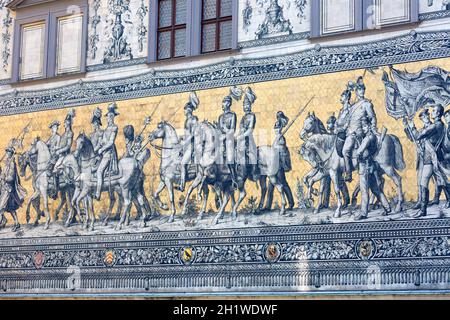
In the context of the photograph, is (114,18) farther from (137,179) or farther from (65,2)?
(137,179)

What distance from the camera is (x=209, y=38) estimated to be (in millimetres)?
12086

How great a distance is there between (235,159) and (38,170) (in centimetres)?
300

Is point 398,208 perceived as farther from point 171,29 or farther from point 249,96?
point 171,29

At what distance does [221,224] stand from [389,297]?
2.20 m

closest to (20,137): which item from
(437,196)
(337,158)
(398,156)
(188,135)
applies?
(188,135)

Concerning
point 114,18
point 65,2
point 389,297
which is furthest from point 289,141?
point 65,2

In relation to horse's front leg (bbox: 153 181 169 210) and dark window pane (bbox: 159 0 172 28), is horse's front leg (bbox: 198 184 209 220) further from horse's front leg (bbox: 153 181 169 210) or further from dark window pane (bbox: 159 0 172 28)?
dark window pane (bbox: 159 0 172 28)

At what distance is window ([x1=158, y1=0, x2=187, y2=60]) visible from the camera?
1230 centimetres

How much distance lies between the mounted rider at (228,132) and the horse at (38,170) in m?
2.49

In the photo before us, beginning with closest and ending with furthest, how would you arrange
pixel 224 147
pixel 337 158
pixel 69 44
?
pixel 337 158 < pixel 224 147 < pixel 69 44

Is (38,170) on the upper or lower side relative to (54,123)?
lower

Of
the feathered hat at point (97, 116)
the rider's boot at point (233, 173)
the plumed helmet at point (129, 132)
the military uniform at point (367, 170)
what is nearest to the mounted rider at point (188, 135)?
the rider's boot at point (233, 173)

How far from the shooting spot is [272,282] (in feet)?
35.9

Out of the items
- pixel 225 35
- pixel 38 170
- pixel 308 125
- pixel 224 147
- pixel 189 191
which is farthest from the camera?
pixel 38 170
